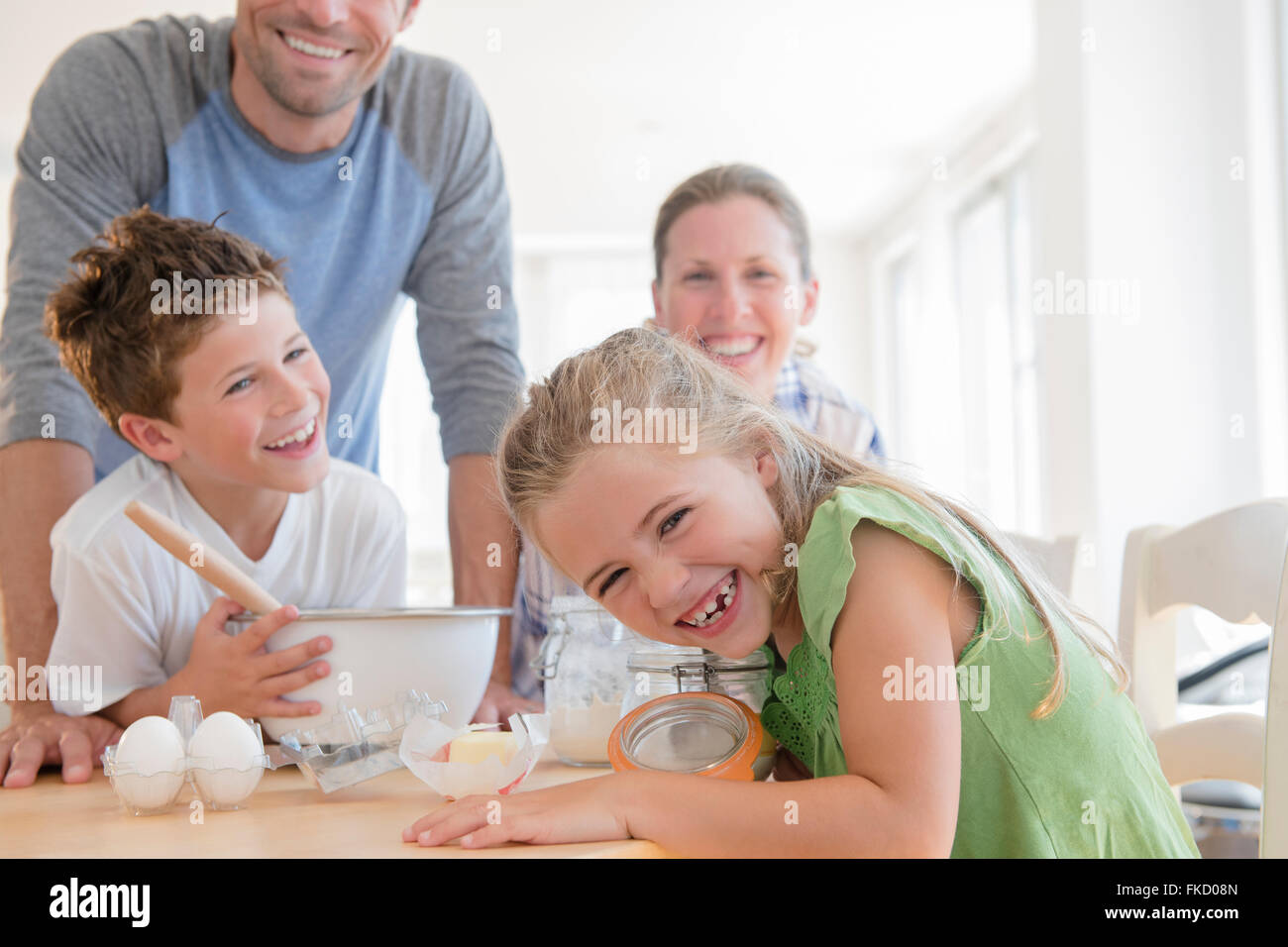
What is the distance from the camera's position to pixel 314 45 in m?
1.42

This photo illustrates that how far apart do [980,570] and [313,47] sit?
107cm

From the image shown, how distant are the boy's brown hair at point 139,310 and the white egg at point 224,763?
1.74ft

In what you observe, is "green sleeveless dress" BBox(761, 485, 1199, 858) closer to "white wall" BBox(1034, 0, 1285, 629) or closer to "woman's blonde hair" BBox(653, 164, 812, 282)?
"woman's blonde hair" BBox(653, 164, 812, 282)

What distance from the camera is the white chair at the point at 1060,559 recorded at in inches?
61.1

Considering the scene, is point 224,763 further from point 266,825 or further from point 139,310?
point 139,310

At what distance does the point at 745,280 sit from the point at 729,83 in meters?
3.67

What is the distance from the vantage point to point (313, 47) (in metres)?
1.42

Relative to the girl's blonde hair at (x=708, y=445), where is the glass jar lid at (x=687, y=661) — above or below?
below

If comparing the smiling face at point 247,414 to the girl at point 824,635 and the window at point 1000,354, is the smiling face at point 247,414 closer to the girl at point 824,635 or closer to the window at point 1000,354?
the girl at point 824,635

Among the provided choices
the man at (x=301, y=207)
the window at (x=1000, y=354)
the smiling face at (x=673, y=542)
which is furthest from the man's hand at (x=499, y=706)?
the window at (x=1000, y=354)

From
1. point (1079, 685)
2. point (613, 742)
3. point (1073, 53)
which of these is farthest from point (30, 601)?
point (1073, 53)

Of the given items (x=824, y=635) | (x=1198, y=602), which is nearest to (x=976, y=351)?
(x=1198, y=602)

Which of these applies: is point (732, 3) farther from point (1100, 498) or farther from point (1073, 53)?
point (1100, 498)
